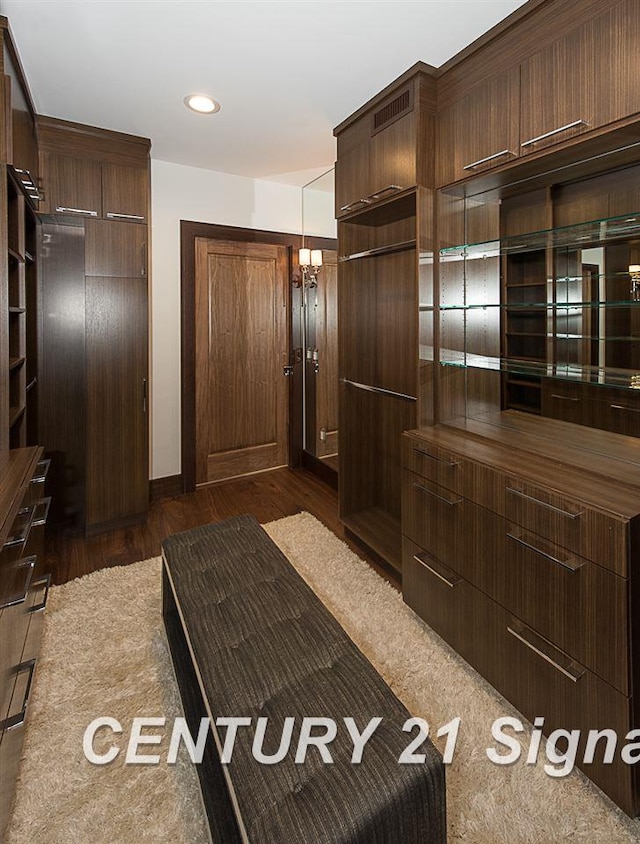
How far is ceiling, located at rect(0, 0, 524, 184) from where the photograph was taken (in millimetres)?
1955

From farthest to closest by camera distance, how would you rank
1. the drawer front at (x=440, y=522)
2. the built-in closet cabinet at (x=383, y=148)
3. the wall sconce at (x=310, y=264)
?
the wall sconce at (x=310, y=264), the built-in closet cabinet at (x=383, y=148), the drawer front at (x=440, y=522)

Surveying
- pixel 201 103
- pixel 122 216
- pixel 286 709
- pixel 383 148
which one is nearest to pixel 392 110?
pixel 383 148

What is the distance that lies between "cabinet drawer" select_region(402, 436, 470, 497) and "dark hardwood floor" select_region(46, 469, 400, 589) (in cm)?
82

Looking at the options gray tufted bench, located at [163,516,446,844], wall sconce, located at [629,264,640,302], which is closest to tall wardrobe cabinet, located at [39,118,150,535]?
gray tufted bench, located at [163,516,446,844]

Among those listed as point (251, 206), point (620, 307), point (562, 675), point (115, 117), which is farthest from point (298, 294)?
point (562, 675)

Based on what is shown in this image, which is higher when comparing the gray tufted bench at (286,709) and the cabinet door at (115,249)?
the cabinet door at (115,249)

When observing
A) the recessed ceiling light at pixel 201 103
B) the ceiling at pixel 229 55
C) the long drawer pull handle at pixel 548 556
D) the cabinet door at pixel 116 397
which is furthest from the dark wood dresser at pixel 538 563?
the recessed ceiling light at pixel 201 103

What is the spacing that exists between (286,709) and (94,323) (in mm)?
2738

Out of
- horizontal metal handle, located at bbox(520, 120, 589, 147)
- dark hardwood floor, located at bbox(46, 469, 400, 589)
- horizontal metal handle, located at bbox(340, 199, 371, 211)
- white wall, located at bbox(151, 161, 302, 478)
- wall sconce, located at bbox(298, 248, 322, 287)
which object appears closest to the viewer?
horizontal metal handle, located at bbox(520, 120, 589, 147)

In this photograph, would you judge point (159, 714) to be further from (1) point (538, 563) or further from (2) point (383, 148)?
(2) point (383, 148)

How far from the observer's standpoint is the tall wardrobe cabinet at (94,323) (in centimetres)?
301

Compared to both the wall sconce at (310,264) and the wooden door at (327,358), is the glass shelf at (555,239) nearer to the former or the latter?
the wooden door at (327,358)

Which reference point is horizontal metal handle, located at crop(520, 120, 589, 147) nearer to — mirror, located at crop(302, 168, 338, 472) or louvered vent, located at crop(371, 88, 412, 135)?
louvered vent, located at crop(371, 88, 412, 135)

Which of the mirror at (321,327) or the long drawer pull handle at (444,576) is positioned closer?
the long drawer pull handle at (444,576)
